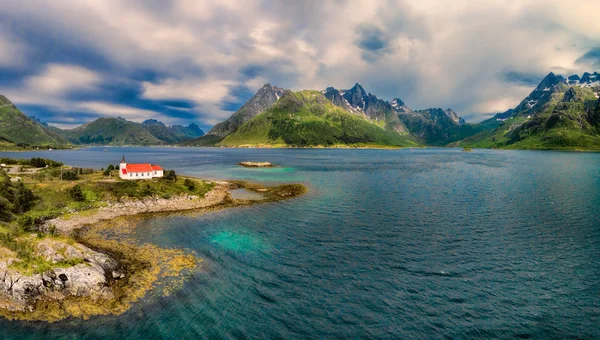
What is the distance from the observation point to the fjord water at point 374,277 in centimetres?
2239

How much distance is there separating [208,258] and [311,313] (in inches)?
678

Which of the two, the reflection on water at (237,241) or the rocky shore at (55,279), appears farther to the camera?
the reflection on water at (237,241)

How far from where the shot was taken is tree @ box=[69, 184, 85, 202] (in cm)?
5853

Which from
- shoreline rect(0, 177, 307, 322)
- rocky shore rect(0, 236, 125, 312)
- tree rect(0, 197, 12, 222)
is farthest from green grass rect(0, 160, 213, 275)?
shoreline rect(0, 177, 307, 322)

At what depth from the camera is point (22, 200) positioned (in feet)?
169

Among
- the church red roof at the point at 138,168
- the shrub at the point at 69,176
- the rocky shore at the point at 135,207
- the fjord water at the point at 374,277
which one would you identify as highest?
the church red roof at the point at 138,168

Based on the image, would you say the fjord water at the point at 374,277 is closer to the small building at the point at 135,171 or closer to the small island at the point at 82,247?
the small island at the point at 82,247

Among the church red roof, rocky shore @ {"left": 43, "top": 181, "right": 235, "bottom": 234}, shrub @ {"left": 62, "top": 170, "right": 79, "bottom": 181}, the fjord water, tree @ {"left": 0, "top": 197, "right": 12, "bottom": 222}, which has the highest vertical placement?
the church red roof

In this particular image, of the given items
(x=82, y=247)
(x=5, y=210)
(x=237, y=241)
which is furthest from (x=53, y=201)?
(x=237, y=241)

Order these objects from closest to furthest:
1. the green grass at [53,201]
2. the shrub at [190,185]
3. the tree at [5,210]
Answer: the green grass at [53,201], the tree at [5,210], the shrub at [190,185]

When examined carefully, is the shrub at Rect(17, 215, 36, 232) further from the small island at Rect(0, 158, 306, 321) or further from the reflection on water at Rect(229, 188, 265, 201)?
the reflection on water at Rect(229, 188, 265, 201)

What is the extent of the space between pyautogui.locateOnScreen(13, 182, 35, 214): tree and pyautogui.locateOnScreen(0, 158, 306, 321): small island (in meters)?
0.16

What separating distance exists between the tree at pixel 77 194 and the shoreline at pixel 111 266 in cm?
637

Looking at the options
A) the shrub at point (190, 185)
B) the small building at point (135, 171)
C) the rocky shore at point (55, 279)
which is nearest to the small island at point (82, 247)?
the rocky shore at point (55, 279)
